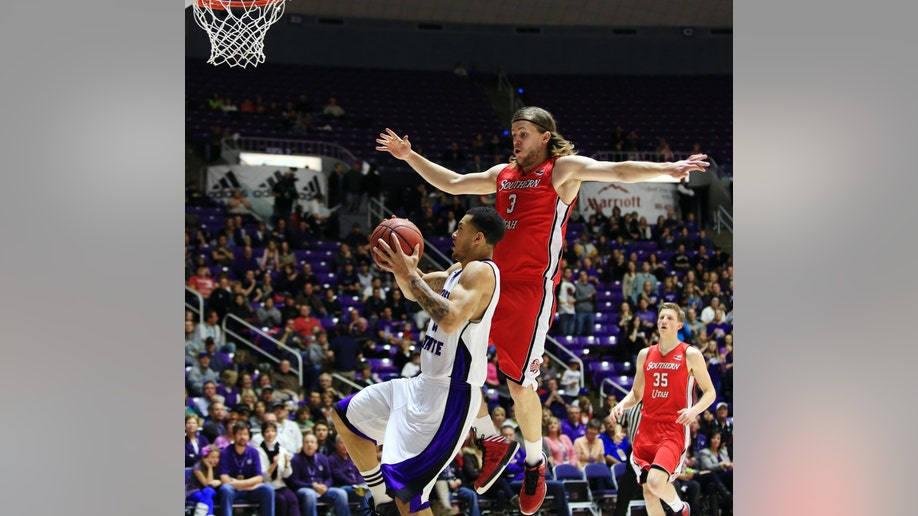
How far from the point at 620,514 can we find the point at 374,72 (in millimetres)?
13108

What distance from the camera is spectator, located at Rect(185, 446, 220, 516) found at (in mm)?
9039

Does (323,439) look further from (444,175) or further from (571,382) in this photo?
(444,175)

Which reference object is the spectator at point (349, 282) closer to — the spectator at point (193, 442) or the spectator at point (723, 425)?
the spectator at point (193, 442)

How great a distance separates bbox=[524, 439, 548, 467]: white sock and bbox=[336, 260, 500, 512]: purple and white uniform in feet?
2.73

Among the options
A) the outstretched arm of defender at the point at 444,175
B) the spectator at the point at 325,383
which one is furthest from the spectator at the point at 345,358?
the outstretched arm of defender at the point at 444,175

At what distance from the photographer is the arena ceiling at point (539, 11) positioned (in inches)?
801

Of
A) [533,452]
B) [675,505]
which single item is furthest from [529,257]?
[675,505]

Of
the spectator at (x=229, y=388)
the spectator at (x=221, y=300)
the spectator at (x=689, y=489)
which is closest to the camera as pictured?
the spectator at (x=689, y=489)

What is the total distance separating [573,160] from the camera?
5703mm

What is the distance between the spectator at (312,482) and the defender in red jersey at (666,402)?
273 cm

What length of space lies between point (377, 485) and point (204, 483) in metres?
4.28
